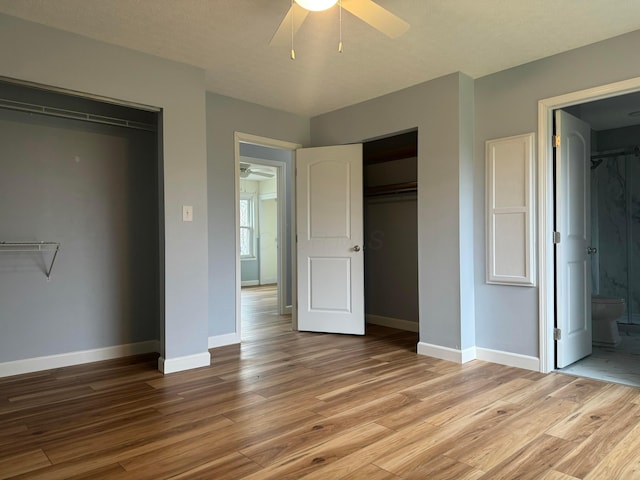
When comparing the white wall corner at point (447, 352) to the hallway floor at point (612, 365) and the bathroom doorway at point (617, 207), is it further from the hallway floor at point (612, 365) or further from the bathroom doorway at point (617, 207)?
the bathroom doorway at point (617, 207)

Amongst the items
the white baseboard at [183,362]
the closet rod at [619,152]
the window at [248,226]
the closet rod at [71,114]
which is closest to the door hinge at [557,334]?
the white baseboard at [183,362]

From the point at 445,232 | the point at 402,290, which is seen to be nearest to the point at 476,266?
the point at 445,232

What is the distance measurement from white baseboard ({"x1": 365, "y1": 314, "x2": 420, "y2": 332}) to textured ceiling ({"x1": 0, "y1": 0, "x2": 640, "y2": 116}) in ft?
8.51

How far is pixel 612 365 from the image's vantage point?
351 cm

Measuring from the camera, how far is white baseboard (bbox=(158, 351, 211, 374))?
11.0 feet

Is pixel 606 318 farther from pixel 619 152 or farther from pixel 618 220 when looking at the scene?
pixel 619 152

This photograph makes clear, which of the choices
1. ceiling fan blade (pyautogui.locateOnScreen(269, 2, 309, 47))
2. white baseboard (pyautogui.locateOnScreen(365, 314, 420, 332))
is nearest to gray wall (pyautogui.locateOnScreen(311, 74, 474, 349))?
white baseboard (pyautogui.locateOnScreen(365, 314, 420, 332))

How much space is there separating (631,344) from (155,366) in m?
4.40

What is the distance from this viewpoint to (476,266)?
3.76 meters

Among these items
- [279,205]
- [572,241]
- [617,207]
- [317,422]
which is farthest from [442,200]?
[617,207]

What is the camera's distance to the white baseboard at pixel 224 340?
4.14 m

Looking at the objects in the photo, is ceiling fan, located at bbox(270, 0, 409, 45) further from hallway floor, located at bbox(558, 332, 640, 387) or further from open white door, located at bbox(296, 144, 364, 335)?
hallway floor, located at bbox(558, 332, 640, 387)

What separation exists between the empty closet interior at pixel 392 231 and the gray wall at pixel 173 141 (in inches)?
94.0

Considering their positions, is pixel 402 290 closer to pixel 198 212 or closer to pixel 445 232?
pixel 445 232
